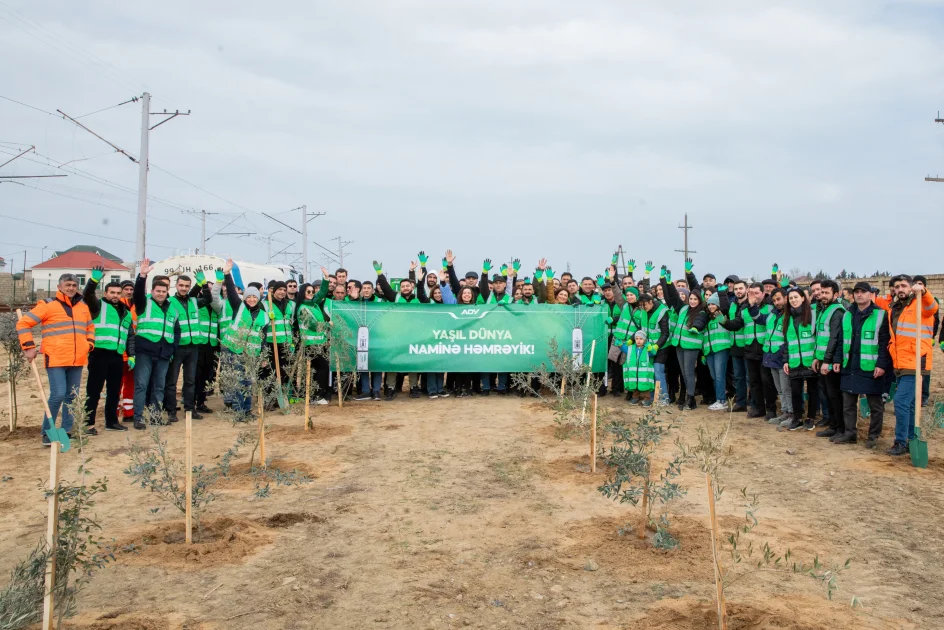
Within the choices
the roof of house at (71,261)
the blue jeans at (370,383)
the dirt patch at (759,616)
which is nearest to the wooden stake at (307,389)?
the blue jeans at (370,383)

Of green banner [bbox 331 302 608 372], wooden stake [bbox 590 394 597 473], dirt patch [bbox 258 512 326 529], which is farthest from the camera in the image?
green banner [bbox 331 302 608 372]

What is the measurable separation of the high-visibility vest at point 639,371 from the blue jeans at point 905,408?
3.97 meters

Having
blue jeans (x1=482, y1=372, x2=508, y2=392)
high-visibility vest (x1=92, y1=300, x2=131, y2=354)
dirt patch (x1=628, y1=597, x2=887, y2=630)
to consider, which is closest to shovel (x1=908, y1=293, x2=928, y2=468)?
dirt patch (x1=628, y1=597, x2=887, y2=630)

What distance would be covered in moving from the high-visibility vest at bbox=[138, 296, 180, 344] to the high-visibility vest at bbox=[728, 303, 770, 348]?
26.6 ft

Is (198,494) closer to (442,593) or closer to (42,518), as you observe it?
(42,518)

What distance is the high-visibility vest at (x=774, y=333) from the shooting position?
9453 mm

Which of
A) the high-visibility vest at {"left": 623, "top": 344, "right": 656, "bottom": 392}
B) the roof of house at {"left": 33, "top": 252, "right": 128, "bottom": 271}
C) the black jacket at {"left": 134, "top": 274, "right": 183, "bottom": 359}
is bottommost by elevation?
the high-visibility vest at {"left": 623, "top": 344, "right": 656, "bottom": 392}

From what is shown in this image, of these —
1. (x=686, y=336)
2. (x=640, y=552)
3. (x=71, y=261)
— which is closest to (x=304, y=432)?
(x=640, y=552)

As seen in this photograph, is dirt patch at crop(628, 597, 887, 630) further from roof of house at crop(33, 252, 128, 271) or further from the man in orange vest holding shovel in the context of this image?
roof of house at crop(33, 252, 128, 271)

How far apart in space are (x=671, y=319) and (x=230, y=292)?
270 inches

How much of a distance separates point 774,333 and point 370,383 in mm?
6606

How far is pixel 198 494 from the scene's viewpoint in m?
5.32

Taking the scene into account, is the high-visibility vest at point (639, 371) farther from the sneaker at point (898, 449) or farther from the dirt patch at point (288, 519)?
the dirt patch at point (288, 519)

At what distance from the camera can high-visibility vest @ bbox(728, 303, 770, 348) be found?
9.89 metres
